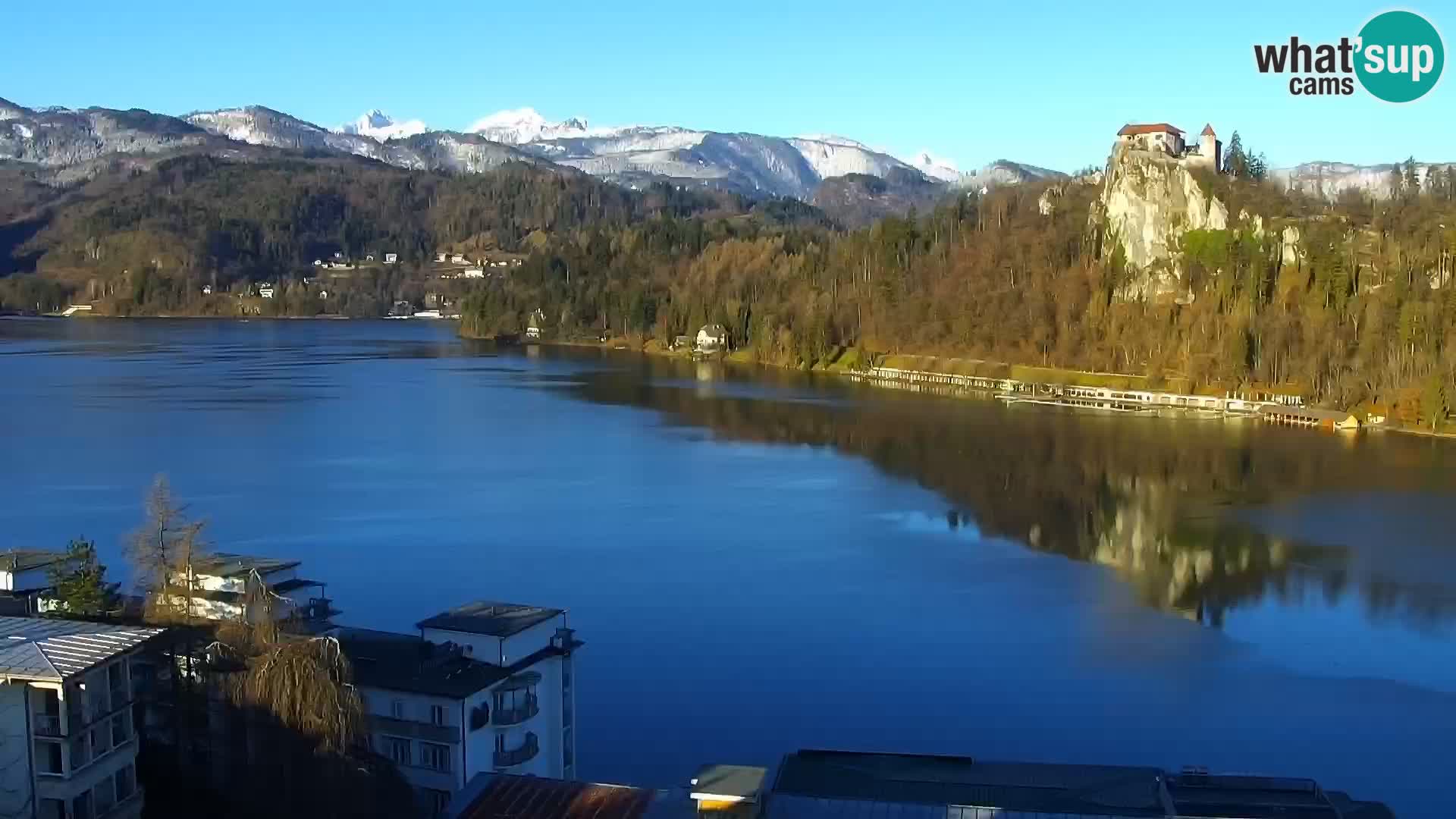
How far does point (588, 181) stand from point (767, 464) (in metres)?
57.2

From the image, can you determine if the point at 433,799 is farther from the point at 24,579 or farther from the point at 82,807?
the point at 24,579

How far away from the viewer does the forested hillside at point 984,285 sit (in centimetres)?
1850

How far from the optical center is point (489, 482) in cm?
1155

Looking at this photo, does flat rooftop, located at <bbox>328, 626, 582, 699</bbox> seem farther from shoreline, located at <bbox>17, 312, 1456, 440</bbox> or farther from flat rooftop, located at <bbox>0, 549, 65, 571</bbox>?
shoreline, located at <bbox>17, 312, 1456, 440</bbox>

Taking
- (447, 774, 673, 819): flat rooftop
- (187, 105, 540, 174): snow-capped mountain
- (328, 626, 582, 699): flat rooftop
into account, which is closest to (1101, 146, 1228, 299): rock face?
(328, 626, 582, 699): flat rooftop

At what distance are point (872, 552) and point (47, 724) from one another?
5889 mm

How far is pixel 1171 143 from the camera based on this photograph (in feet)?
81.4

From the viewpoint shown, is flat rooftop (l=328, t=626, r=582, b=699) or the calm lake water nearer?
flat rooftop (l=328, t=626, r=582, b=699)

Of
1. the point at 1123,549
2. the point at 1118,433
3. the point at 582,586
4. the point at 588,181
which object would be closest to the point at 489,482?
the point at 582,586

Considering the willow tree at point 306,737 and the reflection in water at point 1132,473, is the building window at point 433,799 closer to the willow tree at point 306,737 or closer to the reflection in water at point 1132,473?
the willow tree at point 306,737

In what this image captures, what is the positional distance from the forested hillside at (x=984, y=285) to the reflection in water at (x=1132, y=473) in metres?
2.87

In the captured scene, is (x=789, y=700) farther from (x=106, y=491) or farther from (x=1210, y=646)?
(x=106, y=491)

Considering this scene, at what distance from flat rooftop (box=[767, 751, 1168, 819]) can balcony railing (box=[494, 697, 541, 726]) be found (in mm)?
891

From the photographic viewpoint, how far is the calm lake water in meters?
5.53
